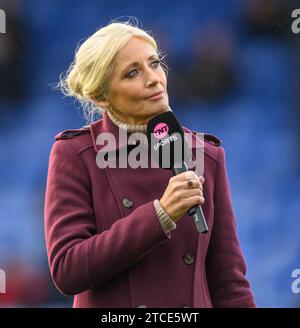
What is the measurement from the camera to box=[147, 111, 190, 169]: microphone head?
4.31 ft

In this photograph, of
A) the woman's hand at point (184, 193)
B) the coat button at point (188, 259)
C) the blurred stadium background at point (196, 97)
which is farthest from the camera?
the blurred stadium background at point (196, 97)

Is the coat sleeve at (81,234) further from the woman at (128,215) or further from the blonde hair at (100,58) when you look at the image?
the blonde hair at (100,58)

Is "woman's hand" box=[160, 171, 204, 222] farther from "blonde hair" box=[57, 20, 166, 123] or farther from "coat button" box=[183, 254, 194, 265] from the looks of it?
"blonde hair" box=[57, 20, 166, 123]

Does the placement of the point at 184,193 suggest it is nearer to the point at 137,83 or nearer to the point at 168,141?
the point at 168,141

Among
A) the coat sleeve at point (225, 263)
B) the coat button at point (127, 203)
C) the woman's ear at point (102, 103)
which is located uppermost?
the woman's ear at point (102, 103)

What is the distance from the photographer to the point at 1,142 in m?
2.95

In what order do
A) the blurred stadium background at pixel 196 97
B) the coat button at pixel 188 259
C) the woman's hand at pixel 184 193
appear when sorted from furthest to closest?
the blurred stadium background at pixel 196 97
the coat button at pixel 188 259
the woman's hand at pixel 184 193

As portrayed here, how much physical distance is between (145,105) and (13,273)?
1.58 m

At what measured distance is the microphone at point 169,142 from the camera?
4.29ft

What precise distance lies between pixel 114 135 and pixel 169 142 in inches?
5.9

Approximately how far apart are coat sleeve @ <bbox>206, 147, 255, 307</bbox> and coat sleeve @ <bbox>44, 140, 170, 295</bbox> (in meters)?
0.17

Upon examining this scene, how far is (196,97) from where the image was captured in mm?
2979

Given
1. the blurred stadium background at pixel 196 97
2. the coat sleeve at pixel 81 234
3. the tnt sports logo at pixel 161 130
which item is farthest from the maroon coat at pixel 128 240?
the blurred stadium background at pixel 196 97

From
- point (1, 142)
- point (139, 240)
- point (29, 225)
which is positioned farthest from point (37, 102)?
point (139, 240)
